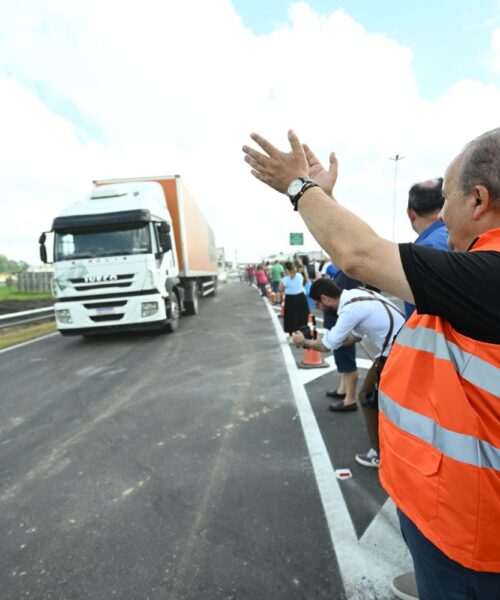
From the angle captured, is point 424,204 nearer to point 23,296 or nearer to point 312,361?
point 312,361

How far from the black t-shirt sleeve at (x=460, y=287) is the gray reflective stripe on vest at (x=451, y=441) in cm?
30

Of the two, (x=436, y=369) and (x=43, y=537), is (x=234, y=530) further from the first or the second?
(x=436, y=369)

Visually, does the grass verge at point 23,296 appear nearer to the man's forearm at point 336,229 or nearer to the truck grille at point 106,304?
the truck grille at point 106,304

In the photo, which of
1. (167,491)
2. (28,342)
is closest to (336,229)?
(167,491)

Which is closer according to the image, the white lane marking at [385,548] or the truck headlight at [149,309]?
the white lane marking at [385,548]

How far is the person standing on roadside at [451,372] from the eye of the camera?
1002mm

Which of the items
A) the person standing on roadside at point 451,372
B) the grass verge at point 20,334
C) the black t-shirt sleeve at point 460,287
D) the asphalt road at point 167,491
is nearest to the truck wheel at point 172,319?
the grass verge at point 20,334

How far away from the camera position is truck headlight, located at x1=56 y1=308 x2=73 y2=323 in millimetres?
8164

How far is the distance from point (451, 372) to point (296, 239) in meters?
17.0

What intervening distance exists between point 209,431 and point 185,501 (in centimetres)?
116

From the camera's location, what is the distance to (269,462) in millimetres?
3189

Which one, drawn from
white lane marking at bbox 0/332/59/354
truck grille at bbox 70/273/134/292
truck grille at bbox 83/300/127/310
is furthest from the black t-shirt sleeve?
white lane marking at bbox 0/332/59/354

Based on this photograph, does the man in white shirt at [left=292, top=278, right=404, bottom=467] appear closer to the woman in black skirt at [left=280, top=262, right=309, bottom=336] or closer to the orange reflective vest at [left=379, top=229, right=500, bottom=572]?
the orange reflective vest at [left=379, top=229, right=500, bottom=572]

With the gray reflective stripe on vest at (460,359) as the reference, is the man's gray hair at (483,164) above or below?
above
